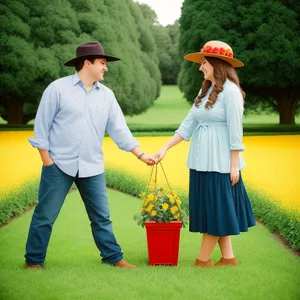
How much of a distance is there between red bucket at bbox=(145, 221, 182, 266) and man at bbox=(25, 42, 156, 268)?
450 mm

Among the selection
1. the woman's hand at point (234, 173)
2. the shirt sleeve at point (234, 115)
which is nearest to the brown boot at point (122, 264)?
the woman's hand at point (234, 173)

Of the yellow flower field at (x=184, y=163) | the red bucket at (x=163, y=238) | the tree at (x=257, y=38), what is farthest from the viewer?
the tree at (x=257, y=38)

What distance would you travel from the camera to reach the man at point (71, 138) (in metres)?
4.79

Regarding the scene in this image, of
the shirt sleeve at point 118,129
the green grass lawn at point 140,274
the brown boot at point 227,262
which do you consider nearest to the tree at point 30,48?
the green grass lawn at point 140,274

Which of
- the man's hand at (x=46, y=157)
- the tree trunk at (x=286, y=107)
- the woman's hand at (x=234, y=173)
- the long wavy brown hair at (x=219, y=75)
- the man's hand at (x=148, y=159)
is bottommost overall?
the tree trunk at (x=286, y=107)

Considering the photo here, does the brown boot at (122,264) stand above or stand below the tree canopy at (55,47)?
below

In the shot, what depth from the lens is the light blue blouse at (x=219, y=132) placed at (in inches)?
189

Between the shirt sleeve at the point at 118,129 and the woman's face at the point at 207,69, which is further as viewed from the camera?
the shirt sleeve at the point at 118,129

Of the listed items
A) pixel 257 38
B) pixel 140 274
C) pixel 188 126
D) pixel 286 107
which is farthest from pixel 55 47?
pixel 140 274

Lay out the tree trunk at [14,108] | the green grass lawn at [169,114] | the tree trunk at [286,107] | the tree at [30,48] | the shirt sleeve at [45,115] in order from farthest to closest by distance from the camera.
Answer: the green grass lawn at [169,114], the tree trunk at [14,108], the tree trunk at [286,107], the tree at [30,48], the shirt sleeve at [45,115]

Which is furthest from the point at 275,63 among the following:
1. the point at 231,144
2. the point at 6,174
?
the point at 231,144

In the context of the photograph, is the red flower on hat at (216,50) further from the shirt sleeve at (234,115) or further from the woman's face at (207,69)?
the shirt sleeve at (234,115)

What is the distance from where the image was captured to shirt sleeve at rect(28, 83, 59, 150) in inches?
187

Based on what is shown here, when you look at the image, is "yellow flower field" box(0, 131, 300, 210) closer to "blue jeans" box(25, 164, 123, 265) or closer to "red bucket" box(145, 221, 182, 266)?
"red bucket" box(145, 221, 182, 266)
